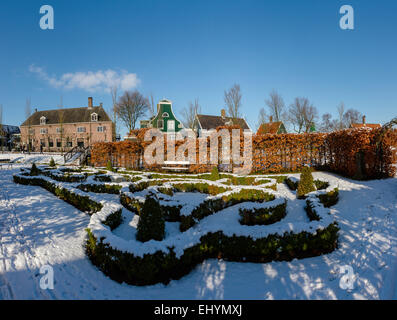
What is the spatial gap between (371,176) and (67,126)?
163 ft

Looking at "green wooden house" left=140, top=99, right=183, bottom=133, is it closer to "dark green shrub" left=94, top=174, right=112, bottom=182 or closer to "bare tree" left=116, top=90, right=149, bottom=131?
"bare tree" left=116, top=90, right=149, bottom=131

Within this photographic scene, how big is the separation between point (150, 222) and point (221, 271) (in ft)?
6.04

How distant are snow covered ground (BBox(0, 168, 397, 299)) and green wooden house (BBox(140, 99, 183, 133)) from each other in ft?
116

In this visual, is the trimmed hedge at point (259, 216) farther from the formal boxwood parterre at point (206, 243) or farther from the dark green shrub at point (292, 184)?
the dark green shrub at point (292, 184)

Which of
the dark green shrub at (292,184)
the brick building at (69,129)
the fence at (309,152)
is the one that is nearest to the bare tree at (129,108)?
the brick building at (69,129)

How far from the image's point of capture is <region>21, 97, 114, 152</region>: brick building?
4188 centimetres

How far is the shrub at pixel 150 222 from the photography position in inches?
182

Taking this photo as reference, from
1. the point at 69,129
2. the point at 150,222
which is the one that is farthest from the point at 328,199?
the point at 69,129

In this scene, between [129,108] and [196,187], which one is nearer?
[196,187]

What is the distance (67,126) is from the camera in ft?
142

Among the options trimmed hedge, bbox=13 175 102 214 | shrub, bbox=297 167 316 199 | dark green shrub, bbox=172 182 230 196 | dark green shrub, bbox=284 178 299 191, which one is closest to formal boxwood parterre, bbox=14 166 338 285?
trimmed hedge, bbox=13 175 102 214

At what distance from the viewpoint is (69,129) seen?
43.1 m

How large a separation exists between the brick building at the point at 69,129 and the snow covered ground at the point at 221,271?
3946cm

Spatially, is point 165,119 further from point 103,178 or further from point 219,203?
point 219,203
